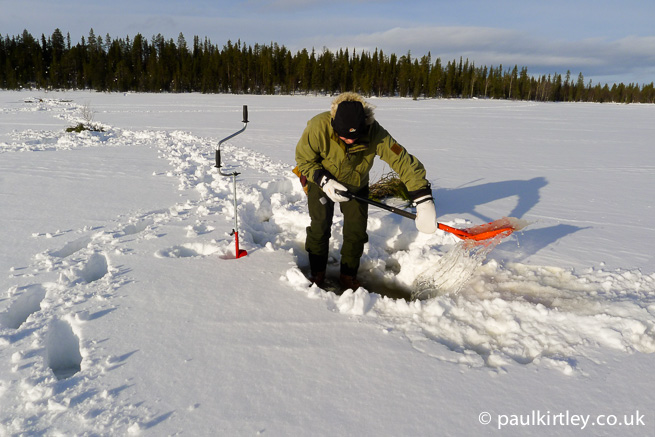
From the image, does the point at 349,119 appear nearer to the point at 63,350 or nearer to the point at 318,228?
the point at 318,228

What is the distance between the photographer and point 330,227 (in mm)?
3457

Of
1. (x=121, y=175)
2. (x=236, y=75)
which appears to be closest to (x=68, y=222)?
(x=121, y=175)

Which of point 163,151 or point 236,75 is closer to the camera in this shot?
point 163,151

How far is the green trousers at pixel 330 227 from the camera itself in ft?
11.0

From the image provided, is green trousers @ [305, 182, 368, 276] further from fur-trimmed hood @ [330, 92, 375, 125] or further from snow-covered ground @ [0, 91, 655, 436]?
fur-trimmed hood @ [330, 92, 375, 125]

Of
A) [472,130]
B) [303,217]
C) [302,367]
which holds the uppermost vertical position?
[472,130]


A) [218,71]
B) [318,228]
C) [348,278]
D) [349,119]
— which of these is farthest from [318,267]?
[218,71]

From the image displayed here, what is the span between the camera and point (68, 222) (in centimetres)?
418

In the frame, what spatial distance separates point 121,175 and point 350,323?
5.48 meters

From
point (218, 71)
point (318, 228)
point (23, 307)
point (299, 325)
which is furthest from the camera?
point (218, 71)

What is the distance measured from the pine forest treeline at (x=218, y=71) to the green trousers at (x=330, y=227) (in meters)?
59.6

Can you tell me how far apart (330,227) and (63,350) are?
2.11m

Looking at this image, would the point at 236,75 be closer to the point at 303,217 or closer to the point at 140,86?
the point at 140,86

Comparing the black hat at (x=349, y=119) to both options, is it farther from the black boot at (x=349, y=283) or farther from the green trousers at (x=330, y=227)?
the black boot at (x=349, y=283)
